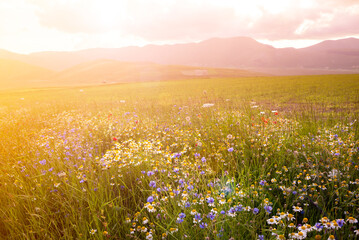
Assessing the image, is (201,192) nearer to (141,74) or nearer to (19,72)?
(141,74)

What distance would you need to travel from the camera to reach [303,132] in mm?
5043

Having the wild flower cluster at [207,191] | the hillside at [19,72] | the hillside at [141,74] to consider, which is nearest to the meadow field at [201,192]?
the wild flower cluster at [207,191]

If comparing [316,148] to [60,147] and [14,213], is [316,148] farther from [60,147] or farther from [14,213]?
[60,147]

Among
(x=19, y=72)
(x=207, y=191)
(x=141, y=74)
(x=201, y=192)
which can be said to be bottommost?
(x=201, y=192)

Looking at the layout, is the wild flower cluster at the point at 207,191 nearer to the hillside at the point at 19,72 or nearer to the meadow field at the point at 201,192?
the meadow field at the point at 201,192

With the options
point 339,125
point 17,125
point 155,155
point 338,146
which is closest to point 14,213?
point 155,155

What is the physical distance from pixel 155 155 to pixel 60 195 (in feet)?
5.44

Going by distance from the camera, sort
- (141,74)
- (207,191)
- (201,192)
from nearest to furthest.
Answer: (207,191) < (201,192) < (141,74)

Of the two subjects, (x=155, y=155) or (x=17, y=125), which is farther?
(x=17, y=125)

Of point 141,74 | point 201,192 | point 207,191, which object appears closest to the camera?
point 207,191

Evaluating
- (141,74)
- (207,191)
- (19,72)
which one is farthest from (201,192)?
(19,72)

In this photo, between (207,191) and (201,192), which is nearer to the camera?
(207,191)

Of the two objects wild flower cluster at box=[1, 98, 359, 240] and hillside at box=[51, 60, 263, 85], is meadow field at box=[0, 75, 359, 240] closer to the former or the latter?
wild flower cluster at box=[1, 98, 359, 240]

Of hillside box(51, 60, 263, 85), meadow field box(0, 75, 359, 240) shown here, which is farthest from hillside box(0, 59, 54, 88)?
meadow field box(0, 75, 359, 240)
